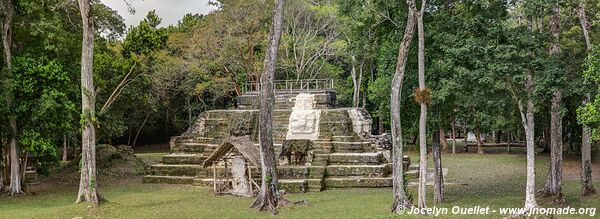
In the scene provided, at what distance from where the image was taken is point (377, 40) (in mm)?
14617

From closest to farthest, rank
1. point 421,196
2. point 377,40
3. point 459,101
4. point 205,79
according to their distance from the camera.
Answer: point 421,196 → point 459,101 → point 377,40 → point 205,79

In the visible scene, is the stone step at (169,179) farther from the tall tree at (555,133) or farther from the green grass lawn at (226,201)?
the tall tree at (555,133)

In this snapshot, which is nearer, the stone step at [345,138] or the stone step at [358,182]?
the stone step at [358,182]

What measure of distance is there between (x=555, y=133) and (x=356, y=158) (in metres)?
6.79

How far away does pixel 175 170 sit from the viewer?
18656 mm

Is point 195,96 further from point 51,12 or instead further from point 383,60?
point 383,60

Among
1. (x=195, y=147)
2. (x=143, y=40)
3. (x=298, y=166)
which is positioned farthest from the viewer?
(x=143, y=40)

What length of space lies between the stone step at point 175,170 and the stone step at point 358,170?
4.74 meters

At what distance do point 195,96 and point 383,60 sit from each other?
23364 mm

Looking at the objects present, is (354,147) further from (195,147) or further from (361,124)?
(195,147)

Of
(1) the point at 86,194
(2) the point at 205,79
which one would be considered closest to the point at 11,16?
(1) the point at 86,194

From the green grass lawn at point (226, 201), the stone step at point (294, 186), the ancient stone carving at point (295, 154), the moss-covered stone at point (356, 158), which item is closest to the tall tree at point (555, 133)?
the green grass lawn at point (226, 201)

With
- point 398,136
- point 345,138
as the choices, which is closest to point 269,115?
point 398,136

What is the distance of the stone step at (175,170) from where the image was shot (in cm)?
1847
